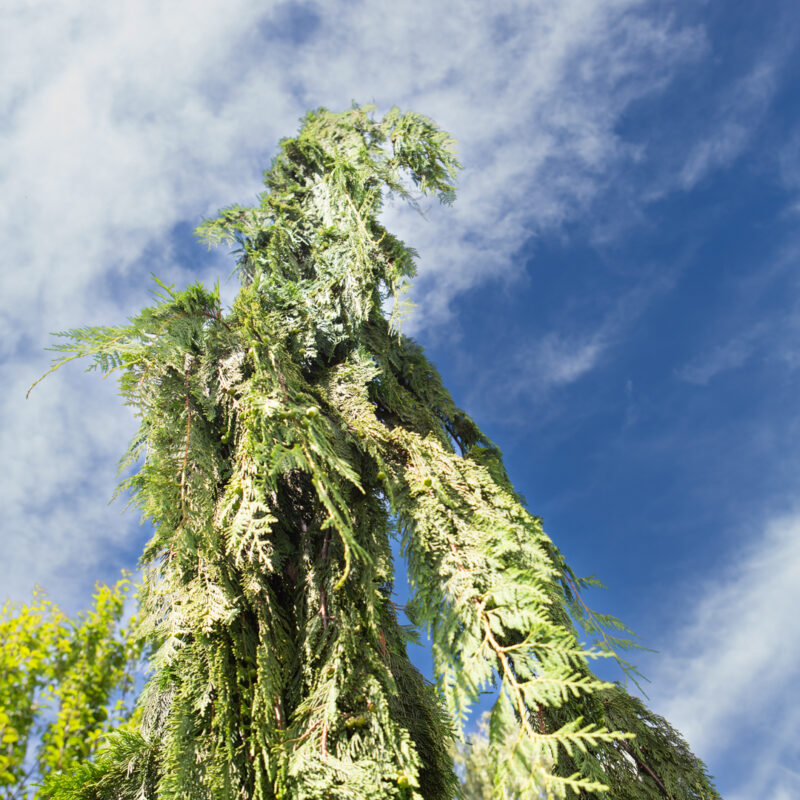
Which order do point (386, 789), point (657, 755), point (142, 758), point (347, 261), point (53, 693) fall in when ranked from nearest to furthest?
point (386, 789) < point (142, 758) < point (657, 755) < point (347, 261) < point (53, 693)

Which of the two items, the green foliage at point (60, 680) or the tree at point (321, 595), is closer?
the tree at point (321, 595)

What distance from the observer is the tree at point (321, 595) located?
70.2 inches

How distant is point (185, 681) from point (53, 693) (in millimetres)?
6425

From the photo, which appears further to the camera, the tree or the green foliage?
the green foliage

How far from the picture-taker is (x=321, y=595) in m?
2.24

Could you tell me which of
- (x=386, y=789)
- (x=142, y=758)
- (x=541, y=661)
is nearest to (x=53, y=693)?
(x=142, y=758)

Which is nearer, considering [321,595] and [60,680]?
[321,595]

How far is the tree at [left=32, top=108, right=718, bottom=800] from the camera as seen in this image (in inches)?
70.2

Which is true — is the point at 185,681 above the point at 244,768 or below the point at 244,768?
above

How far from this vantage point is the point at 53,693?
21.9 feet

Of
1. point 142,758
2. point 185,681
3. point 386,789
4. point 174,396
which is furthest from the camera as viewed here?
point 174,396

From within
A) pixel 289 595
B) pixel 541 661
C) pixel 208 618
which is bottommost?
pixel 541 661

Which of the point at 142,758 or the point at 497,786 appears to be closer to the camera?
the point at 497,786

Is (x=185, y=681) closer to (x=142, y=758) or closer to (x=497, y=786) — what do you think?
(x=142, y=758)
